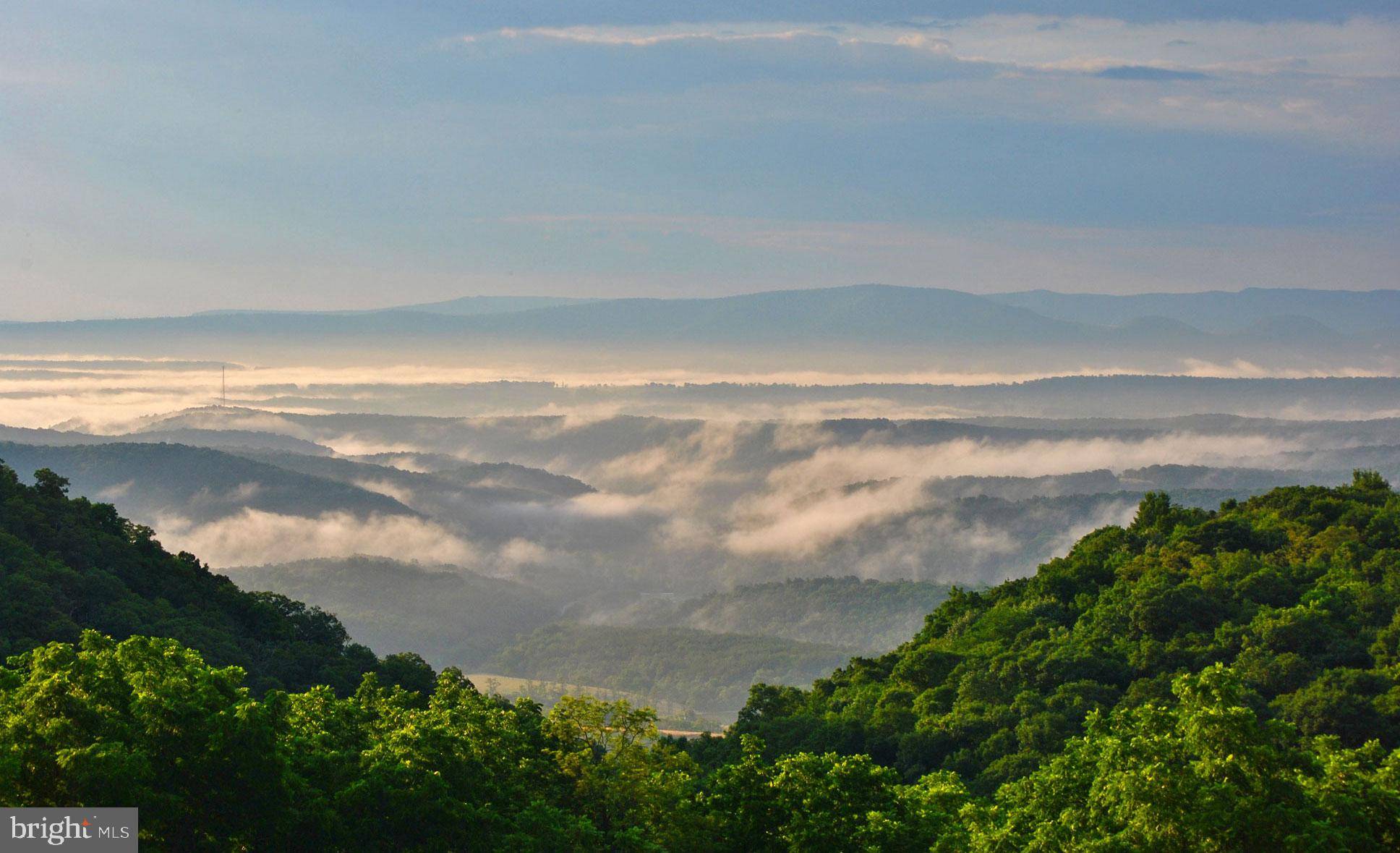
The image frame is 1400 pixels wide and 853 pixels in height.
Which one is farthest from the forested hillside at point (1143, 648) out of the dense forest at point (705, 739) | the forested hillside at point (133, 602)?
the forested hillside at point (133, 602)

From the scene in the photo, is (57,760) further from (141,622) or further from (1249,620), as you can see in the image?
(1249,620)

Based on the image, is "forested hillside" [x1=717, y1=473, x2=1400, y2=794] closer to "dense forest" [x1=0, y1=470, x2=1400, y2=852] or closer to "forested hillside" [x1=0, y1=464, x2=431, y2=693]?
"dense forest" [x1=0, y1=470, x2=1400, y2=852]

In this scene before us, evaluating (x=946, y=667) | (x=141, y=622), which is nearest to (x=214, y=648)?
(x=141, y=622)

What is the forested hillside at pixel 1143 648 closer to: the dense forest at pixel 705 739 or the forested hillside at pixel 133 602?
the dense forest at pixel 705 739

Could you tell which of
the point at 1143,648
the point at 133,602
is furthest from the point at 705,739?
the point at 133,602

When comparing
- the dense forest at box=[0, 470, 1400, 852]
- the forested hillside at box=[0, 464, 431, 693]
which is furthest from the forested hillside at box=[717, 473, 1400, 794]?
the forested hillside at box=[0, 464, 431, 693]
